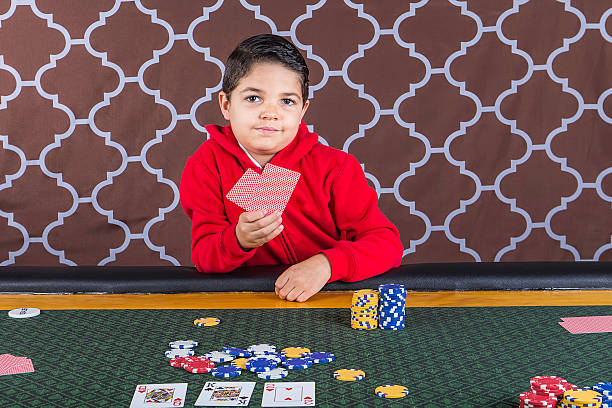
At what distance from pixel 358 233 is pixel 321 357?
803 mm

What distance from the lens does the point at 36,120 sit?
3123 mm

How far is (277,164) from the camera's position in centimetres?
186

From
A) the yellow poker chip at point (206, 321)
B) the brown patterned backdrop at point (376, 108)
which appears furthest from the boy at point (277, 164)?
the brown patterned backdrop at point (376, 108)

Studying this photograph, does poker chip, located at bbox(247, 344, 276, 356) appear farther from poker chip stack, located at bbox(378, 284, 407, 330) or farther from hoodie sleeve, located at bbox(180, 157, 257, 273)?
hoodie sleeve, located at bbox(180, 157, 257, 273)

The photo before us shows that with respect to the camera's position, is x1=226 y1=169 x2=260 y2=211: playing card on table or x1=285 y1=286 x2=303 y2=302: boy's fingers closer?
x1=285 y1=286 x2=303 y2=302: boy's fingers

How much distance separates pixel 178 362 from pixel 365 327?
0.35 meters

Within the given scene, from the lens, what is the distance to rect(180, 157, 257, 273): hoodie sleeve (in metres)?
1.62

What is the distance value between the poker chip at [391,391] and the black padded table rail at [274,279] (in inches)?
22.3

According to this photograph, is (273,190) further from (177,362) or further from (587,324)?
(587,324)

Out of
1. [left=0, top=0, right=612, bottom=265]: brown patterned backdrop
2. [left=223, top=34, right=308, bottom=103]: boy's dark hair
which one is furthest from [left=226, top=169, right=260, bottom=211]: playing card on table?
[left=0, top=0, right=612, bottom=265]: brown patterned backdrop

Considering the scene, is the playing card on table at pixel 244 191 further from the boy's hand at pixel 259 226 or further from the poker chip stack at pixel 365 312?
the poker chip stack at pixel 365 312

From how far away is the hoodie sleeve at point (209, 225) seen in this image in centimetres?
162

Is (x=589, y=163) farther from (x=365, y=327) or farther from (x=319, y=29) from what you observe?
(x=365, y=327)

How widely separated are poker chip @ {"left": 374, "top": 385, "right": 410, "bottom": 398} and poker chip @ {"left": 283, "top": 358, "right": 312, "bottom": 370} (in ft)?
0.43
